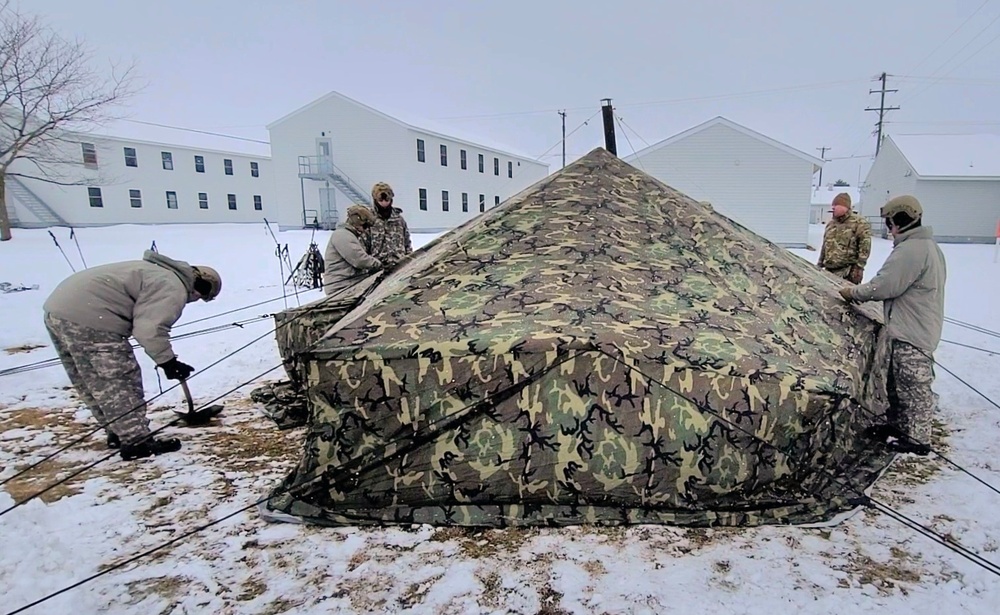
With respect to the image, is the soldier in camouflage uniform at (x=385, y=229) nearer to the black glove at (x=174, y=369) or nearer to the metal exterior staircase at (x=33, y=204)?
the black glove at (x=174, y=369)

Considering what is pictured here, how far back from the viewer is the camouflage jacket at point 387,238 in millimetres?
5406

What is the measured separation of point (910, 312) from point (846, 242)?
220 centimetres

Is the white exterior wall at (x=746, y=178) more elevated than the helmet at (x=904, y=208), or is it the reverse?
the white exterior wall at (x=746, y=178)

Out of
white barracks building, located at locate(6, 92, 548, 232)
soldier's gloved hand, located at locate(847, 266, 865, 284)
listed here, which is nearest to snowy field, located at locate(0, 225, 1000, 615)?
soldier's gloved hand, located at locate(847, 266, 865, 284)

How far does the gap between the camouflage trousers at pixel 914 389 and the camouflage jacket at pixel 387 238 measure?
4081mm

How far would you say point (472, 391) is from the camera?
2848 millimetres

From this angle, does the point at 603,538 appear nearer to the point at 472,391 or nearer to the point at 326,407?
the point at 472,391

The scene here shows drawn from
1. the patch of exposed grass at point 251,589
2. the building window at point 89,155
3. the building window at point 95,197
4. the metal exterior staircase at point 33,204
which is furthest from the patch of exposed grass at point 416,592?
the building window at point 95,197

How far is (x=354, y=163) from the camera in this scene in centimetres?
2267

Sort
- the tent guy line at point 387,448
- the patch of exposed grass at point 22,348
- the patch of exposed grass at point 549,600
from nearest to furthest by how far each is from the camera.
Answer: the patch of exposed grass at point 549,600 → the tent guy line at point 387,448 → the patch of exposed grass at point 22,348

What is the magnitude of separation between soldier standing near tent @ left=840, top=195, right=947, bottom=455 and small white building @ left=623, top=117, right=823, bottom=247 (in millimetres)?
15137

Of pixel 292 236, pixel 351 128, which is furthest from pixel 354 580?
pixel 351 128

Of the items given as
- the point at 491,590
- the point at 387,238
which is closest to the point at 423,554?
the point at 491,590

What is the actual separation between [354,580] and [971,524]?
294cm
